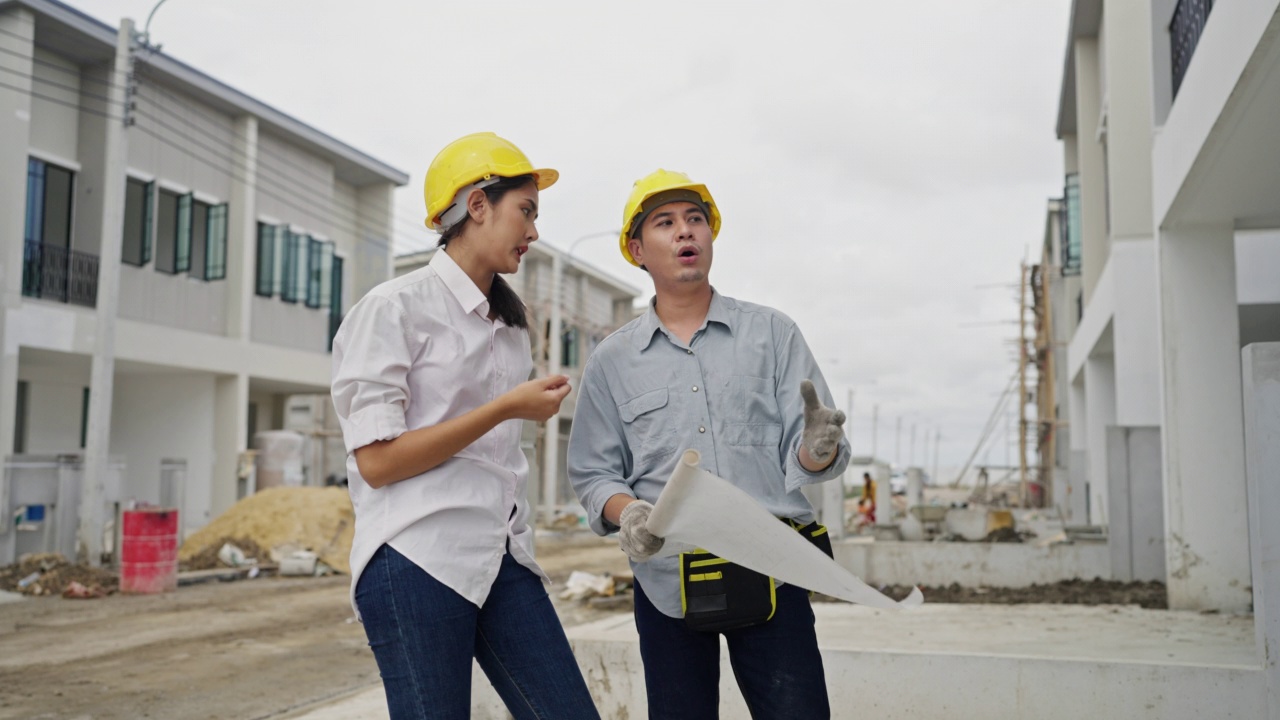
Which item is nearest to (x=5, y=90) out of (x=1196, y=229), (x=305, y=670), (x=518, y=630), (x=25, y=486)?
(x=25, y=486)

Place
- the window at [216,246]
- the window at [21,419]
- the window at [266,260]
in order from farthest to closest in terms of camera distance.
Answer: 1. the window at [266,260]
2. the window at [216,246]
3. the window at [21,419]

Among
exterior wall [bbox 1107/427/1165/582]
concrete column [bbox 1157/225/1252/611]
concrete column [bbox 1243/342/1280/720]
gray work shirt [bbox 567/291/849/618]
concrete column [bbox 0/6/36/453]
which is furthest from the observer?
concrete column [bbox 0/6/36/453]

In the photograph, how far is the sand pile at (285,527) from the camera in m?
18.0

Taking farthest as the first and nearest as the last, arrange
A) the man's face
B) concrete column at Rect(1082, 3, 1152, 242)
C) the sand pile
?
the sand pile → concrete column at Rect(1082, 3, 1152, 242) → the man's face

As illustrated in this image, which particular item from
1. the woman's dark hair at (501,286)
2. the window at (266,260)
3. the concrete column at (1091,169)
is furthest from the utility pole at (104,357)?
the concrete column at (1091,169)

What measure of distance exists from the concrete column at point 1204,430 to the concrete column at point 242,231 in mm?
18947

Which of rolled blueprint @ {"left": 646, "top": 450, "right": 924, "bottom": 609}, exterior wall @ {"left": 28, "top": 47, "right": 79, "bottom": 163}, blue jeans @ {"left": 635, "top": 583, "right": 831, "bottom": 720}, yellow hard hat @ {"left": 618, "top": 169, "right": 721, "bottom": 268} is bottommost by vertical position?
blue jeans @ {"left": 635, "top": 583, "right": 831, "bottom": 720}

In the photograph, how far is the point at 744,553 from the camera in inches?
103

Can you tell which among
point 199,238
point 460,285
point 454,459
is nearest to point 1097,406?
point 199,238

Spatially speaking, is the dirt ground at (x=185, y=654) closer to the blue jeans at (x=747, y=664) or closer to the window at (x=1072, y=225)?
the blue jeans at (x=747, y=664)

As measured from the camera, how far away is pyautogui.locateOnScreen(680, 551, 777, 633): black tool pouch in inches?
109

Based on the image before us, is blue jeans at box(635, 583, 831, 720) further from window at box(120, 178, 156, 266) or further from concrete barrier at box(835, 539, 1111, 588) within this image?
window at box(120, 178, 156, 266)

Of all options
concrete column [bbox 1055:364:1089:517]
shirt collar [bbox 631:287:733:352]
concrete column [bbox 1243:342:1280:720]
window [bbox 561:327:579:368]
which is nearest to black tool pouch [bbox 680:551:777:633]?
shirt collar [bbox 631:287:733:352]

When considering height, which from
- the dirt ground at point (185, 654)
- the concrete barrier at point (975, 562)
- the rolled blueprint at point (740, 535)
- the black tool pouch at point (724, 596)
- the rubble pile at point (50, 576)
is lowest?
the dirt ground at point (185, 654)
